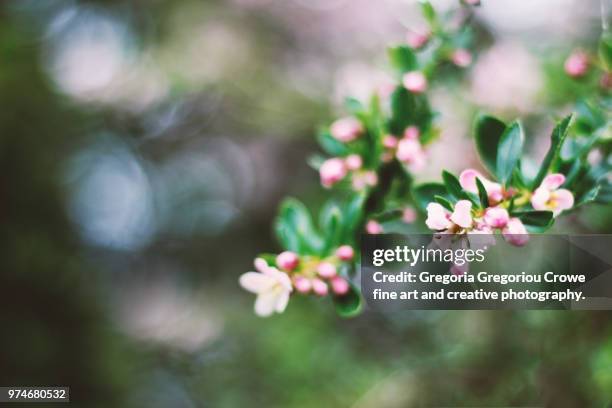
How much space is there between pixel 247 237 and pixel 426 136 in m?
2.04

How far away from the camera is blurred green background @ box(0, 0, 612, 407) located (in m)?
1.24

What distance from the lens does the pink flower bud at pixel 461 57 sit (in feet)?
2.42

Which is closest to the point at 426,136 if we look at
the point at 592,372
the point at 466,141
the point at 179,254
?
the point at 592,372

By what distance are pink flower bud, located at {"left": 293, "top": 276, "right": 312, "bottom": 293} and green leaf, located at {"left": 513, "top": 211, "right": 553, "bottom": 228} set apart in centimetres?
22

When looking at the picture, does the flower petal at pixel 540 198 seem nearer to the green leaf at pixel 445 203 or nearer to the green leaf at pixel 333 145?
the green leaf at pixel 445 203

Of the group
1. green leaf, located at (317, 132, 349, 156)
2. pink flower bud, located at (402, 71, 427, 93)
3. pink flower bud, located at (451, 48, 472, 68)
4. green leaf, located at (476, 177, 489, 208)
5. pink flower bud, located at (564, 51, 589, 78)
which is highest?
pink flower bud, located at (451, 48, 472, 68)

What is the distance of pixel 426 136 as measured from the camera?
67 cm

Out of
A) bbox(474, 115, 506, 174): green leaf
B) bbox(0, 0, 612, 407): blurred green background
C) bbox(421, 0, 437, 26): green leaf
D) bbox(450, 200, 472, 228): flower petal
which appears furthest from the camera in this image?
bbox(0, 0, 612, 407): blurred green background

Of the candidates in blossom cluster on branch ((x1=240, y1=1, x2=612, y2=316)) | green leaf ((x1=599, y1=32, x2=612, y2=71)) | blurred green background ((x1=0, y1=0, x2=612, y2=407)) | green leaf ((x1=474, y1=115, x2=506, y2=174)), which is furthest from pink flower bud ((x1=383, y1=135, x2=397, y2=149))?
blurred green background ((x1=0, y1=0, x2=612, y2=407))

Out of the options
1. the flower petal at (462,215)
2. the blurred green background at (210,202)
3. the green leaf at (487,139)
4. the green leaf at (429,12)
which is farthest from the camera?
the blurred green background at (210,202)

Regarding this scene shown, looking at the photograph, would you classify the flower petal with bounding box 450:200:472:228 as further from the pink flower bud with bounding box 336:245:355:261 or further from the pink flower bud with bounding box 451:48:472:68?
the pink flower bud with bounding box 451:48:472:68

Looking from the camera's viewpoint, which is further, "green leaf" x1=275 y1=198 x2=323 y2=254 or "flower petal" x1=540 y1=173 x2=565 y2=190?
"green leaf" x1=275 y1=198 x2=323 y2=254

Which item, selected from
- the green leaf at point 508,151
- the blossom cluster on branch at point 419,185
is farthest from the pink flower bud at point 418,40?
the green leaf at point 508,151

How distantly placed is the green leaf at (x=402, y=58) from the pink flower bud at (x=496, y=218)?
0.88 feet
